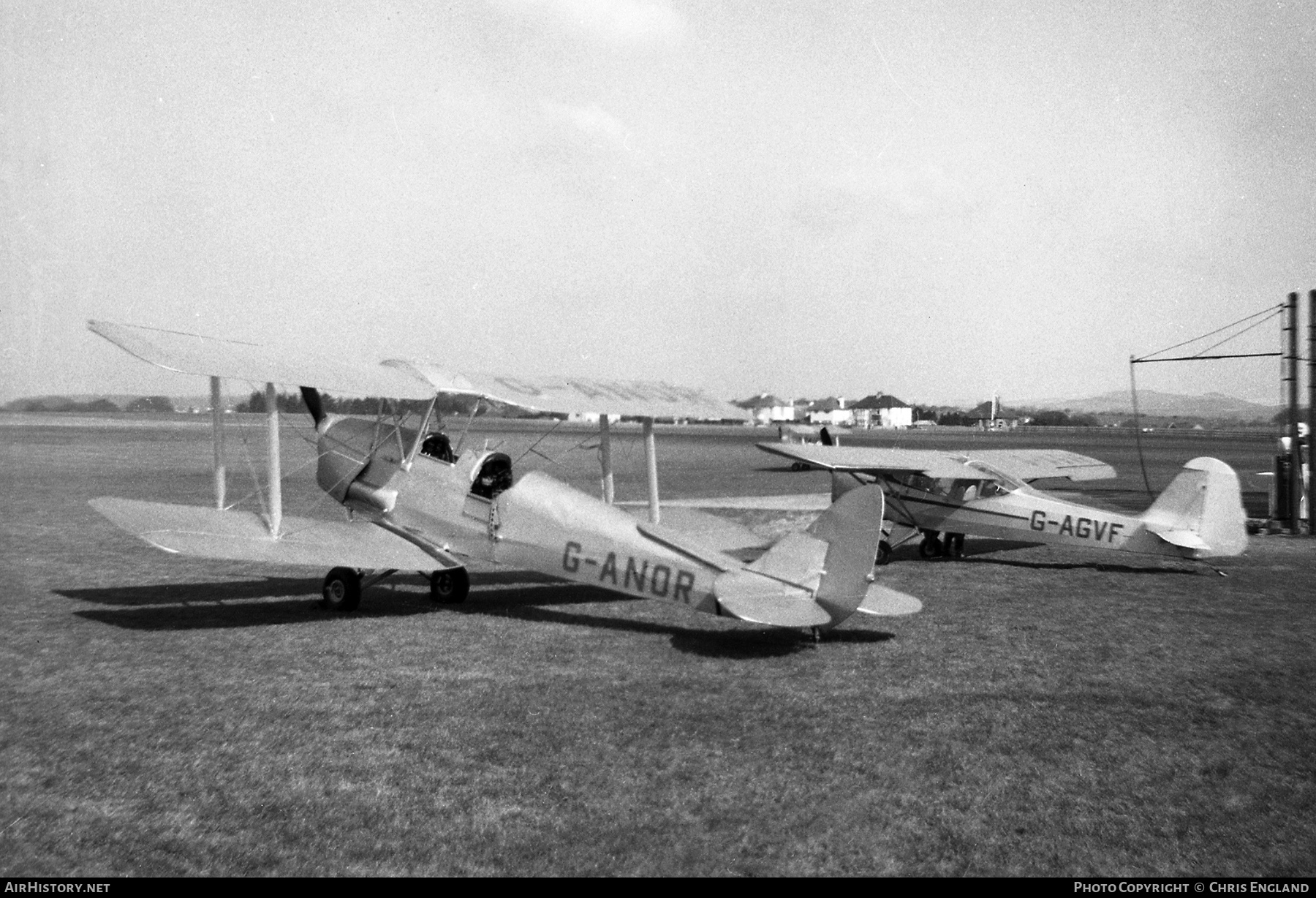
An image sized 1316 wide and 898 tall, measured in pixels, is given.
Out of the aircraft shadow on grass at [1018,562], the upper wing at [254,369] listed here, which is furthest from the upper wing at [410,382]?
the aircraft shadow on grass at [1018,562]

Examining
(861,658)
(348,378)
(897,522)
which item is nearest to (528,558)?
(348,378)

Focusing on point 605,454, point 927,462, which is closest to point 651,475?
point 605,454

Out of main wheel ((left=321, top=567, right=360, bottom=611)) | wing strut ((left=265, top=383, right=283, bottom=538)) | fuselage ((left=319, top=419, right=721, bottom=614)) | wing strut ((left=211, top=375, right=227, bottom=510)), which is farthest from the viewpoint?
main wheel ((left=321, top=567, right=360, bottom=611))

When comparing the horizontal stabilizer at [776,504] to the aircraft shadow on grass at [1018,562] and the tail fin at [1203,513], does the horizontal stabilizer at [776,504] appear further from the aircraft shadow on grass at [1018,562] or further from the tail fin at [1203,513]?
the tail fin at [1203,513]

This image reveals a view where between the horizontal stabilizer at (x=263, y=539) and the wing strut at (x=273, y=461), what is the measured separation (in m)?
0.17

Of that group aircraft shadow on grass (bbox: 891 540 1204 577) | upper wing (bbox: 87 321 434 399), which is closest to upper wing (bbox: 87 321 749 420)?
upper wing (bbox: 87 321 434 399)

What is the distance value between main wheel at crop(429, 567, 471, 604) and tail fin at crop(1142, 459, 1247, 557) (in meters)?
8.62

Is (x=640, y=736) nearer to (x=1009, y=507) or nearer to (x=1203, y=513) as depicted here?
(x=1009, y=507)

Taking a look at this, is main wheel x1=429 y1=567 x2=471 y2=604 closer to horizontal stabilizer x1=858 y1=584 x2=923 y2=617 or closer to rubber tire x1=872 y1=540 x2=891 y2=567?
horizontal stabilizer x1=858 y1=584 x2=923 y2=617

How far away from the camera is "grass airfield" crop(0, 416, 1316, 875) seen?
164 inches

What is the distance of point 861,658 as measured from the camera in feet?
24.7

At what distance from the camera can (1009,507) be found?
1324 centimetres
